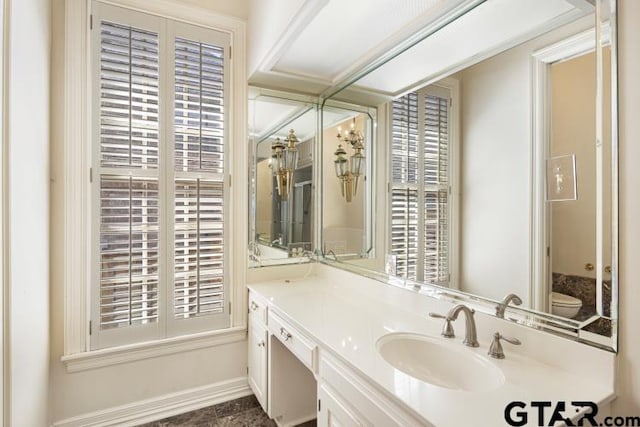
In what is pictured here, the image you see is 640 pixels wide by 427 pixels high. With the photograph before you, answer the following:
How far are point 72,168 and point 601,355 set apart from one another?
2536mm

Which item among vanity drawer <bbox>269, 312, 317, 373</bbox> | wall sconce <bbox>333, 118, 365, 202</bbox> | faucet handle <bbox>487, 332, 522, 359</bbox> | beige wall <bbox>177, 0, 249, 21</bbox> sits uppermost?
beige wall <bbox>177, 0, 249, 21</bbox>

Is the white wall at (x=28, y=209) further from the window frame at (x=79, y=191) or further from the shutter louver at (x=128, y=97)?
the shutter louver at (x=128, y=97)

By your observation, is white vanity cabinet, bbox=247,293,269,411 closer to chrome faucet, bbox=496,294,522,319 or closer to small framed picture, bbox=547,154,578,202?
chrome faucet, bbox=496,294,522,319

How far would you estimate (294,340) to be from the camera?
1594 mm

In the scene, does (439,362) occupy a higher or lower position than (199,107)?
lower

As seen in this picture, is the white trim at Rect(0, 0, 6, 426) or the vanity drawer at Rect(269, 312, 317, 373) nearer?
the white trim at Rect(0, 0, 6, 426)

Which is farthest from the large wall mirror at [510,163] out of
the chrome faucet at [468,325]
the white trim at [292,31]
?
the white trim at [292,31]

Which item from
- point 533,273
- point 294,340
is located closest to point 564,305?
point 533,273

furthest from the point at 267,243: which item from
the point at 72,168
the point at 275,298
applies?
the point at 72,168

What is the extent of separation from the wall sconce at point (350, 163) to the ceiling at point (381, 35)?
0.35m

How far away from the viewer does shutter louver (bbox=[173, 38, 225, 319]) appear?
2.14 meters

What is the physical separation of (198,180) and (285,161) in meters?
Result: 0.68

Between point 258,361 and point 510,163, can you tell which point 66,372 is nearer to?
point 258,361

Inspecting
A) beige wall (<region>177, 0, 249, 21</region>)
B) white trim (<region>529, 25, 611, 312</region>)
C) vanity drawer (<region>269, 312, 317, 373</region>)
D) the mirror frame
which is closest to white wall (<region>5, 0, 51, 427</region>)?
beige wall (<region>177, 0, 249, 21</region>)
